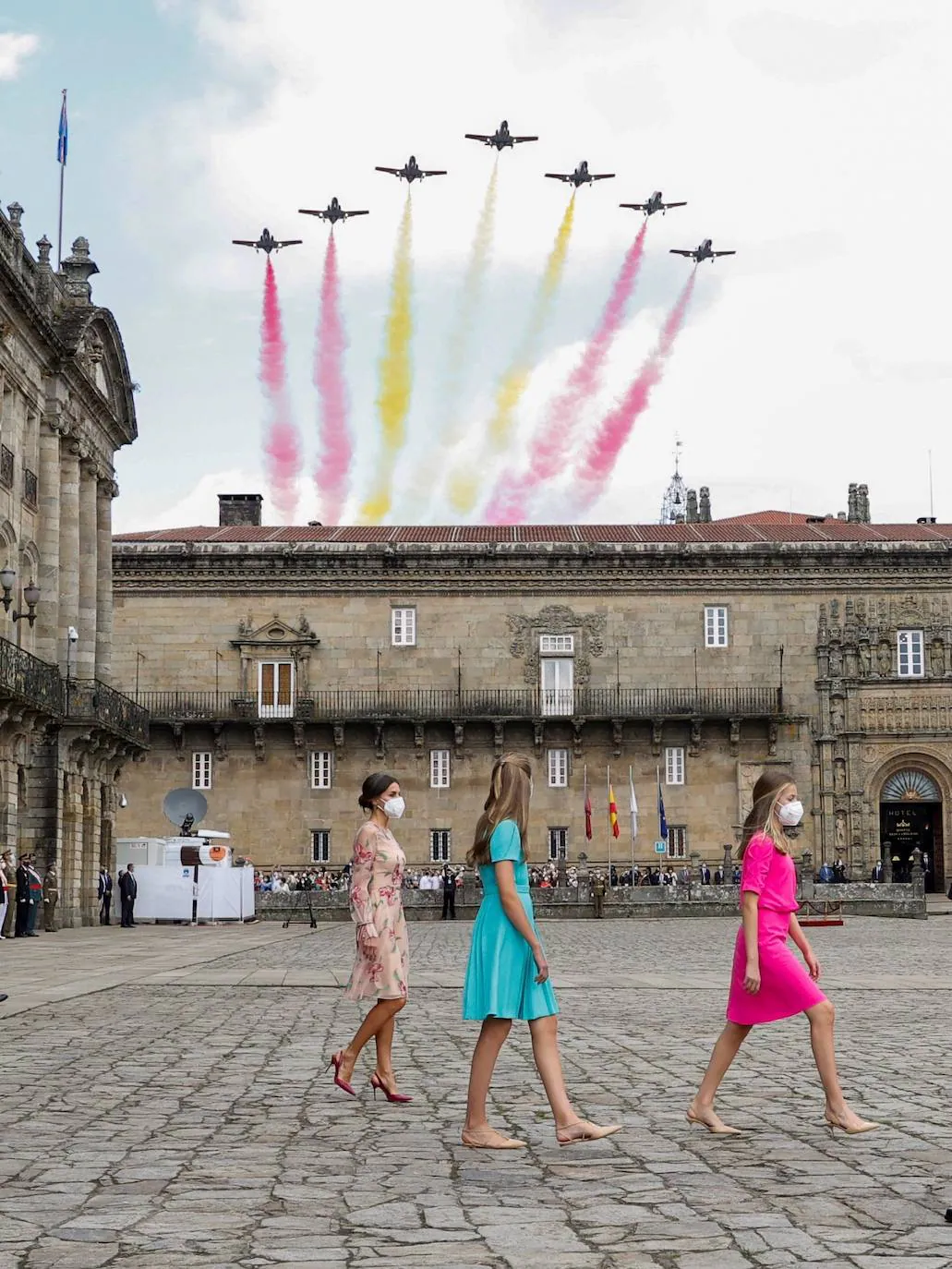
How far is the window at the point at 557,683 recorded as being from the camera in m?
56.2

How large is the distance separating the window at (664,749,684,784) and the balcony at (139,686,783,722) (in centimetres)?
127

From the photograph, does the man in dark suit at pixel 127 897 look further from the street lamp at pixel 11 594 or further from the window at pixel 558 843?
the window at pixel 558 843

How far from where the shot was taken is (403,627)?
57.0 m

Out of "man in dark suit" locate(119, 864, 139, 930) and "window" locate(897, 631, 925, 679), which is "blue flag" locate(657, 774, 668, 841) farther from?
"man in dark suit" locate(119, 864, 139, 930)

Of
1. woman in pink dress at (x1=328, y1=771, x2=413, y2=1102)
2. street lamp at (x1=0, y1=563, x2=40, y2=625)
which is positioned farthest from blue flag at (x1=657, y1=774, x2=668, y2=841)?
woman in pink dress at (x1=328, y1=771, x2=413, y2=1102)

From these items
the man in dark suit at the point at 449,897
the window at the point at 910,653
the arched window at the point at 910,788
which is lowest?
the man in dark suit at the point at 449,897

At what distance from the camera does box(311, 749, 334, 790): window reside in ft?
182

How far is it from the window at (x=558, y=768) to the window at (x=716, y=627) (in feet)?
18.8

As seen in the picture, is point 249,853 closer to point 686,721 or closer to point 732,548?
point 686,721

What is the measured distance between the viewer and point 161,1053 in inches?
472

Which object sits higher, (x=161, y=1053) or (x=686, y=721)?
(x=686, y=721)

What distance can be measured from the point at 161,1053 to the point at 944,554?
4860cm

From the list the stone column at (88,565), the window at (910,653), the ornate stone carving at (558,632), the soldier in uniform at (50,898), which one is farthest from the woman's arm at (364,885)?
the window at (910,653)

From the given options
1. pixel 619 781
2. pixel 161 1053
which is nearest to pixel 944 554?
pixel 619 781
